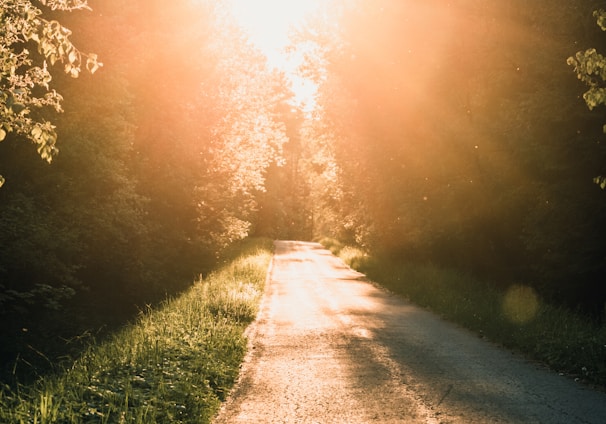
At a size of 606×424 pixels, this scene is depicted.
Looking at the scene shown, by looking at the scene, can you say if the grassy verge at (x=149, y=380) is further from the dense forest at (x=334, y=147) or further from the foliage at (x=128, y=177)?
the dense forest at (x=334, y=147)

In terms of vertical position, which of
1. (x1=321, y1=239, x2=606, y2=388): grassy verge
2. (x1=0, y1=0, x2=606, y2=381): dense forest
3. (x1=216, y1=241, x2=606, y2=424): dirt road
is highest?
(x1=0, y1=0, x2=606, y2=381): dense forest

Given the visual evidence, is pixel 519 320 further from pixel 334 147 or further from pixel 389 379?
pixel 334 147

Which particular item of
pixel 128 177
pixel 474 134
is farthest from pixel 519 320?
pixel 128 177

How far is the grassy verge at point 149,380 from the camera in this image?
6359 millimetres

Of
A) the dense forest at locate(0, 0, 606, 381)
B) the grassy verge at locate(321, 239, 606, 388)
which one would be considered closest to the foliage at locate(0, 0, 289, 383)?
the dense forest at locate(0, 0, 606, 381)

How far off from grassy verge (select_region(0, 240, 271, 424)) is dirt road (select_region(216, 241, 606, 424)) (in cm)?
44

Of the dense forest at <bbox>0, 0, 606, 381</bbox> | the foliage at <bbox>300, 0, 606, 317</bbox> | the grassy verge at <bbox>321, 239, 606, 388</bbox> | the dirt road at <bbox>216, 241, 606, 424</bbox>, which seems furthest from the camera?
the dense forest at <bbox>0, 0, 606, 381</bbox>

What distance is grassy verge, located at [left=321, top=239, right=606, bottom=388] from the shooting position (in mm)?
10008

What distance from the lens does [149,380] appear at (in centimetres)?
782

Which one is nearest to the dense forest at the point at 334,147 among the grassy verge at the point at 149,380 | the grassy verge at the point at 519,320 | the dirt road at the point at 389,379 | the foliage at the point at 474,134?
the foliage at the point at 474,134

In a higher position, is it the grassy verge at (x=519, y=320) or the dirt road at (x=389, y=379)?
the grassy verge at (x=519, y=320)

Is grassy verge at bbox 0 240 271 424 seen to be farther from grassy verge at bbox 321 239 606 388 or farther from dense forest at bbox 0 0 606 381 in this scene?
grassy verge at bbox 321 239 606 388

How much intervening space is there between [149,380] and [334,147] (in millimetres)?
25941

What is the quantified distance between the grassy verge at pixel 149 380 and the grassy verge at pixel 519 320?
17.4 feet
